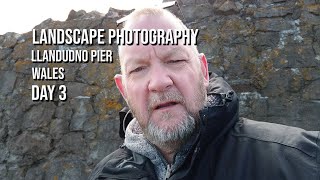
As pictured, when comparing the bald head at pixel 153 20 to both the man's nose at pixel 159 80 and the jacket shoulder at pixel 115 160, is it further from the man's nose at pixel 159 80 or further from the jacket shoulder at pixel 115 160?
the jacket shoulder at pixel 115 160

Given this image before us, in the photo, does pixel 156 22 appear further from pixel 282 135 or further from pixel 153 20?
pixel 282 135

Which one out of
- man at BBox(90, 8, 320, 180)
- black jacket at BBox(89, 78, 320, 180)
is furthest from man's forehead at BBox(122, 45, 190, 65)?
black jacket at BBox(89, 78, 320, 180)

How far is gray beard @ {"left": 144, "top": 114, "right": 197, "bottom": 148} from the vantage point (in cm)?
163

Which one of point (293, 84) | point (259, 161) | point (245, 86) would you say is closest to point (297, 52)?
point (293, 84)

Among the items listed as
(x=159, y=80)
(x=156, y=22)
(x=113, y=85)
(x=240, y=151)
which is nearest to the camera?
(x=240, y=151)

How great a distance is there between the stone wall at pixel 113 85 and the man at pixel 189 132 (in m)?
1.66

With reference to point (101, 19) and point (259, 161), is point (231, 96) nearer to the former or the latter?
point (259, 161)

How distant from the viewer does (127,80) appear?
182 cm

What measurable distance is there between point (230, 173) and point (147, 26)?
744 millimetres

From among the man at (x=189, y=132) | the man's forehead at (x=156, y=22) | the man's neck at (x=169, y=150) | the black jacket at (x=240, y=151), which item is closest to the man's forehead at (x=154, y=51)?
the man at (x=189, y=132)

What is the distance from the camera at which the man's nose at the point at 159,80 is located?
1.65 m

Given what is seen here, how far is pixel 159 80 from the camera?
65.9 inches

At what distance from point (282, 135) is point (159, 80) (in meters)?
0.54

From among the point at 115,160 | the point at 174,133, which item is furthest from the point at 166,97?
the point at 115,160
